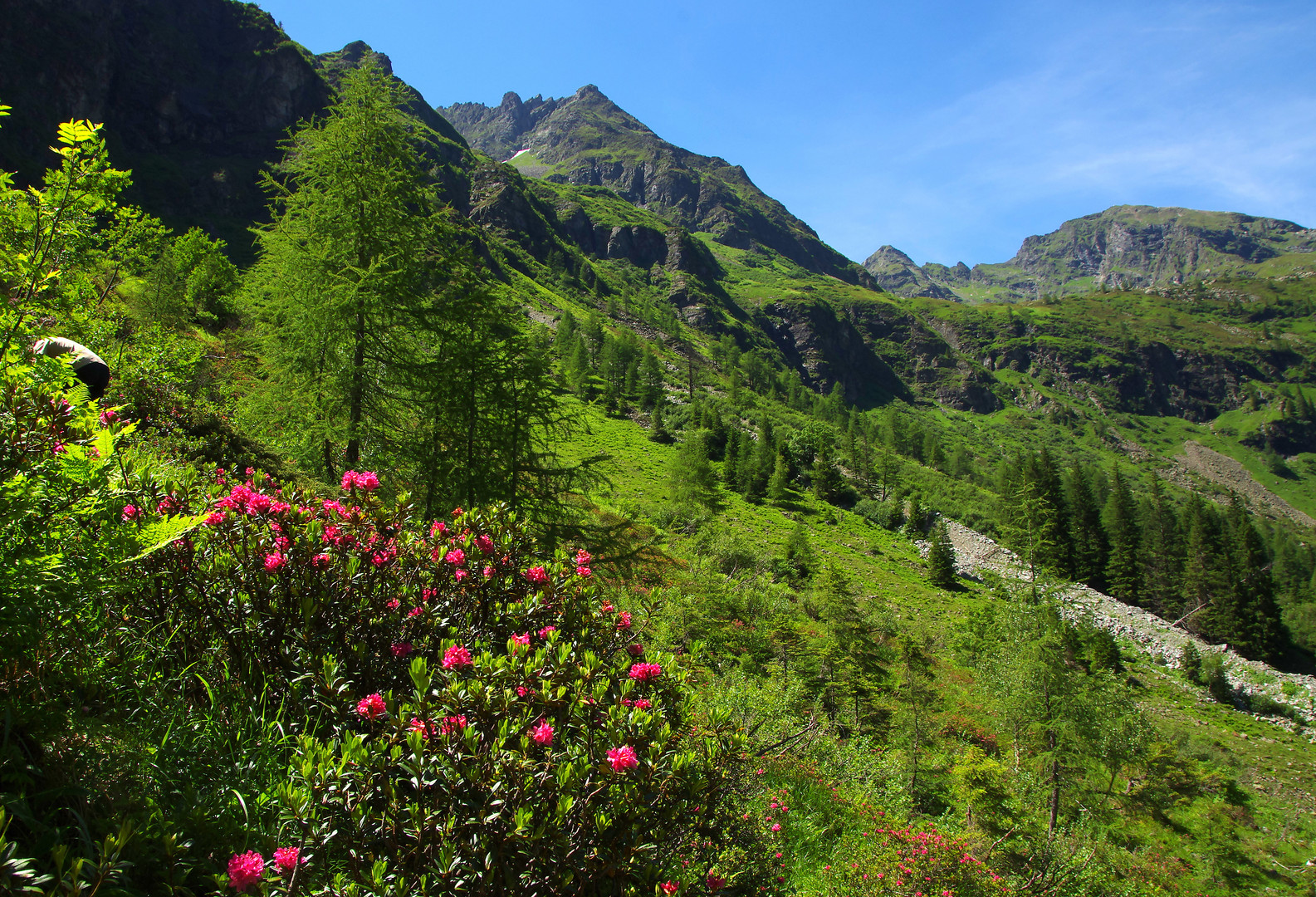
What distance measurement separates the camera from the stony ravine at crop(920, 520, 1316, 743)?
42.7 metres

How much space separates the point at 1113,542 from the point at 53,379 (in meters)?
88.8

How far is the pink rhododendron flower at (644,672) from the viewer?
10.3ft

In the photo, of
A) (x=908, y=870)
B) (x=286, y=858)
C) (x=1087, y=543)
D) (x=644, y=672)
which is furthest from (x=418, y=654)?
(x=1087, y=543)

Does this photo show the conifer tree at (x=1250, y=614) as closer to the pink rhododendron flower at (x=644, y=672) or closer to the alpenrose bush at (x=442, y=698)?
the alpenrose bush at (x=442, y=698)

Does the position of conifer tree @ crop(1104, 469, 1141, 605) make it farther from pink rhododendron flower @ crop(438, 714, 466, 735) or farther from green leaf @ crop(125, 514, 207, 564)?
green leaf @ crop(125, 514, 207, 564)

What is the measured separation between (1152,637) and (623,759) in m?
67.1

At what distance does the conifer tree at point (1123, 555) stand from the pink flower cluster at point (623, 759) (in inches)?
3301

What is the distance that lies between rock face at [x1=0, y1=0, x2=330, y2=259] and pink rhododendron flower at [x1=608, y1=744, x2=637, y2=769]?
107285 millimetres

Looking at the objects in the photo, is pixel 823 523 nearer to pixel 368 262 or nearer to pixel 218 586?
pixel 368 262

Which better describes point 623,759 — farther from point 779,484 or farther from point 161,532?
point 779,484

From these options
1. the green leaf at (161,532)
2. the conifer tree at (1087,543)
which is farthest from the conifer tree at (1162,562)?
the green leaf at (161,532)

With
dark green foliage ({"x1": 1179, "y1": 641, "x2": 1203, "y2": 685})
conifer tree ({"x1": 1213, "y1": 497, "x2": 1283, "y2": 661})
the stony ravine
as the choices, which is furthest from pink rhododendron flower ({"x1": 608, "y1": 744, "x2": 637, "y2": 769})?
conifer tree ({"x1": 1213, "y1": 497, "x2": 1283, "y2": 661})

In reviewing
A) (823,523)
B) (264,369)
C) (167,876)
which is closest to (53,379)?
(167,876)

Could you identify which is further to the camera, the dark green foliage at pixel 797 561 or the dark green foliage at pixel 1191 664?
the dark green foliage at pixel 1191 664
